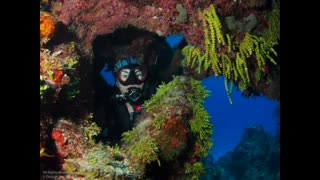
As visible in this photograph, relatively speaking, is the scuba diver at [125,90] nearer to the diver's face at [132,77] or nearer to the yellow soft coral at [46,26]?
the diver's face at [132,77]

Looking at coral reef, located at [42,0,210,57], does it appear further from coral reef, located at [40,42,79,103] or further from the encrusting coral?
the encrusting coral

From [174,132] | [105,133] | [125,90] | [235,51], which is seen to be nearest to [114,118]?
[105,133]

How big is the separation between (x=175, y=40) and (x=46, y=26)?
1.99 meters

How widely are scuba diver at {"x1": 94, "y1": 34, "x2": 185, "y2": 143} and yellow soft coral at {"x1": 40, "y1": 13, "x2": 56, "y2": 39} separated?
1173 millimetres

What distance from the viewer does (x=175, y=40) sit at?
5.03 m

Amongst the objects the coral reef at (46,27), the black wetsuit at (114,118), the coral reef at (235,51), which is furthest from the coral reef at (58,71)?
the coral reef at (235,51)

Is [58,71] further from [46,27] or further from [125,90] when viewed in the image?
[125,90]

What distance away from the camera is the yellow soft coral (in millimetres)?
4223
